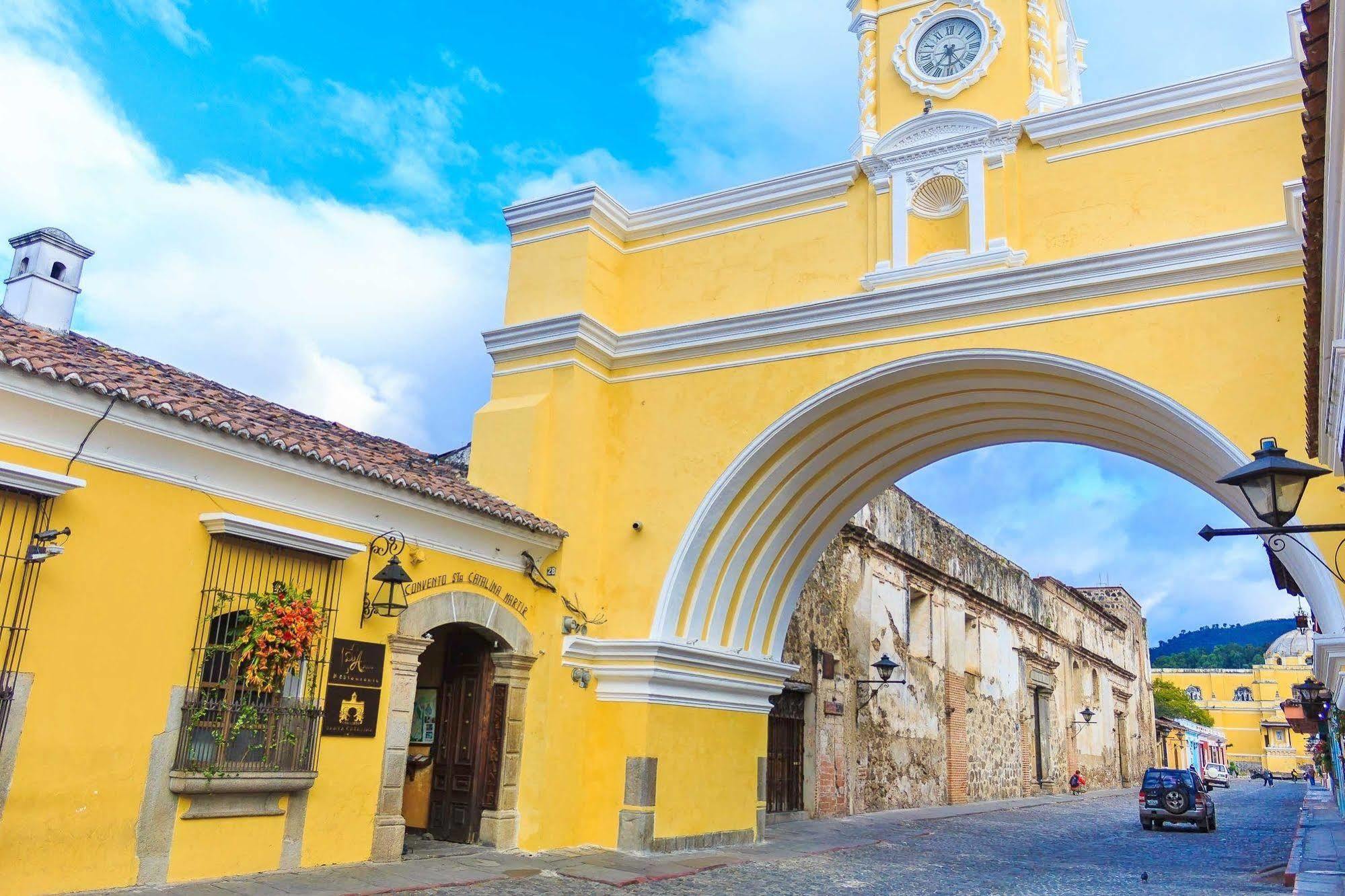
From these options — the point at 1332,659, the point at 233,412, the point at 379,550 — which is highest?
the point at 233,412

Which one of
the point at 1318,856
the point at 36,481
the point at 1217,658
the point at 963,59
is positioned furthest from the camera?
the point at 1217,658

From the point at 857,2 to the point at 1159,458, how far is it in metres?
5.58

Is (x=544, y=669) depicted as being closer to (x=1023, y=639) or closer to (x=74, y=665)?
(x=74, y=665)

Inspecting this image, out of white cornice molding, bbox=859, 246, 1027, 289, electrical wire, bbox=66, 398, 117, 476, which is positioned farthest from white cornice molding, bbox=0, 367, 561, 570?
white cornice molding, bbox=859, 246, 1027, 289

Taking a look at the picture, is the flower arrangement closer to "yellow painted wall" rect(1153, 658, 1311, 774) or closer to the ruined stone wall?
the ruined stone wall

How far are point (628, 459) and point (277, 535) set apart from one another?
14.2 ft

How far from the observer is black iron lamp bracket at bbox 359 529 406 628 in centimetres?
849

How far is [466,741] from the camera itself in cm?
1002

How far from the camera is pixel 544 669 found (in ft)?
33.2

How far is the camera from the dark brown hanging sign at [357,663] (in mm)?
8195

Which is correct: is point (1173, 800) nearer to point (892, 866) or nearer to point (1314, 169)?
point (892, 866)

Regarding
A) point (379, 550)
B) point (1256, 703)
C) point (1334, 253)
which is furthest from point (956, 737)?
point (1256, 703)

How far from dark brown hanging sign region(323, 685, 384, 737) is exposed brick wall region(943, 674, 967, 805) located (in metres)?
14.6

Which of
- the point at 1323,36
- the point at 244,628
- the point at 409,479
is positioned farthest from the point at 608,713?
the point at 1323,36
